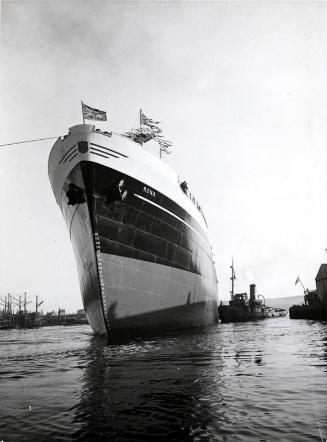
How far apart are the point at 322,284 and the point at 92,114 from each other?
125 ft

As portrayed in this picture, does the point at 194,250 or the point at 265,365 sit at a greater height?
the point at 194,250

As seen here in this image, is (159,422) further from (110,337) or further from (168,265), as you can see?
(168,265)

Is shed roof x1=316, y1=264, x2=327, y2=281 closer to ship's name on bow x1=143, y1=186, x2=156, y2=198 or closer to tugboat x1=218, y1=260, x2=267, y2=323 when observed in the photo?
tugboat x1=218, y1=260, x2=267, y2=323

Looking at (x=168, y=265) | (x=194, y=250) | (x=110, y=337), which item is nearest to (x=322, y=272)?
(x=194, y=250)

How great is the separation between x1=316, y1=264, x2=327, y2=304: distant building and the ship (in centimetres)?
2936

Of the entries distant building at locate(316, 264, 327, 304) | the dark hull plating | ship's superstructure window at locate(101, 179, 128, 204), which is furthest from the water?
distant building at locate(316, 264, 327, 304)

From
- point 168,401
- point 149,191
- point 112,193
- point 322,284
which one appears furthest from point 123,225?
point 322,284

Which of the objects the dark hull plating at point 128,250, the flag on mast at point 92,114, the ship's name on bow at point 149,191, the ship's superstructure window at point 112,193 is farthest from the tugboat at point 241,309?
the flag on mast at point 92,114

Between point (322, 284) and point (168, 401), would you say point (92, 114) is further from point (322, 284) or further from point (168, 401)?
point (322, 284)

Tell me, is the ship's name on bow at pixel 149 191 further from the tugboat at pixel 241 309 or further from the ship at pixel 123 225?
the tugboat at pixel 241 309

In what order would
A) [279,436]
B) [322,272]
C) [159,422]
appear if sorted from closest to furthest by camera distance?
1. [279,436]
2. [159,422]
3. [322,272]

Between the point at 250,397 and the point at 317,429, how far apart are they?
1.71 m

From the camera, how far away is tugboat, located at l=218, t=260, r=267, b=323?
46188mm

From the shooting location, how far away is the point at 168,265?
59.5 feet
